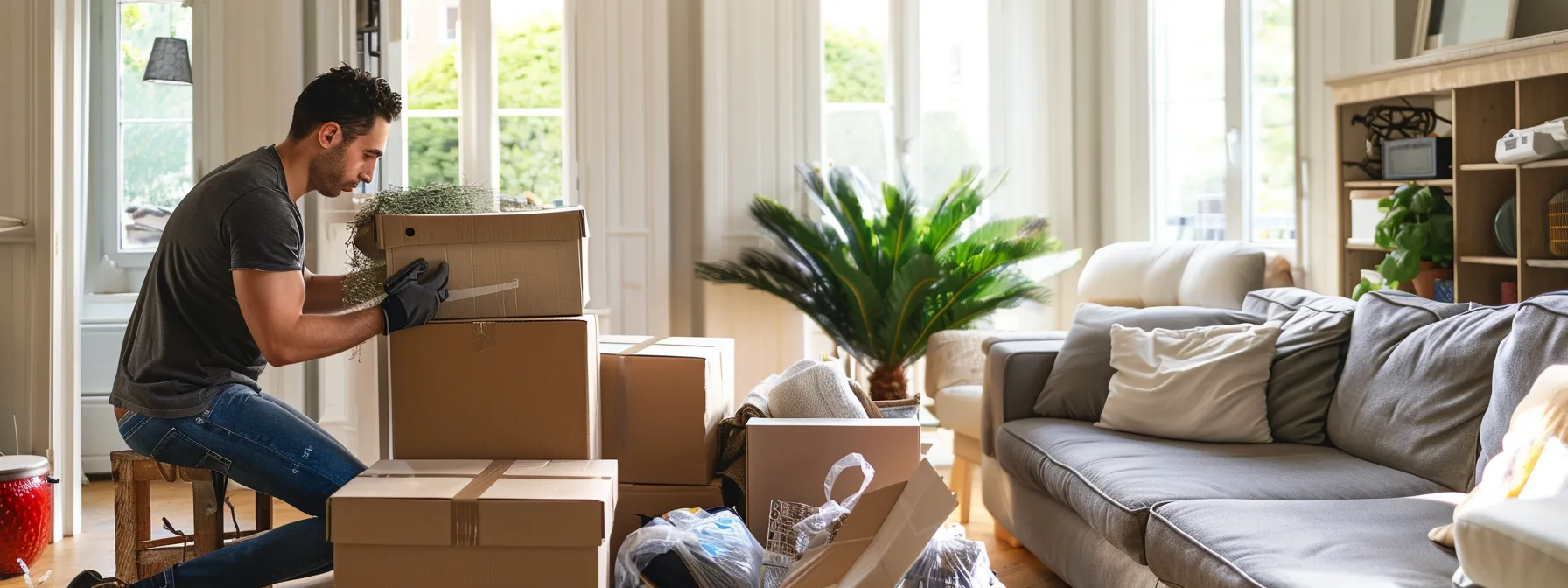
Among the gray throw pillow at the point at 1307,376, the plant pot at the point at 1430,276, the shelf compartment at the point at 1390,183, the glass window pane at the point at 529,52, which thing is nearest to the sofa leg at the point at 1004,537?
the gray throw pillow at the point at 1307,376

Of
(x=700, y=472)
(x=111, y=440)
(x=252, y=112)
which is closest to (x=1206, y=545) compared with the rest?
(x=700, y=472)

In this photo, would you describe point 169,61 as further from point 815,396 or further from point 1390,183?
point 1390,183

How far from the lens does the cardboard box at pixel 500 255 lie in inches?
84.3

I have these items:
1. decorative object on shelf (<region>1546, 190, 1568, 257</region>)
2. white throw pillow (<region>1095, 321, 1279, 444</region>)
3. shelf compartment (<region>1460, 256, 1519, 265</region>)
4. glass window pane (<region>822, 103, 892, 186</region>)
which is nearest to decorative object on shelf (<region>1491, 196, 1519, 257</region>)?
shelf compartment (<region>1460, 256, 1519, 265</region>)

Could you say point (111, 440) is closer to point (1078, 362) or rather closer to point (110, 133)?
point (110, 133)

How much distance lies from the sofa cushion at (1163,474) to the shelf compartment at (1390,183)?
40.0 inches

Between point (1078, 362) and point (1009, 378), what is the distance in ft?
0.60

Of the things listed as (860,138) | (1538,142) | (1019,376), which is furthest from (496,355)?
(860,138)

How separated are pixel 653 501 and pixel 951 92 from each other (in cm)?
286

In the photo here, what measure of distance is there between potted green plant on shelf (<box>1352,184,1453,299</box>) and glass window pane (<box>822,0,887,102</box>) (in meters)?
2.11

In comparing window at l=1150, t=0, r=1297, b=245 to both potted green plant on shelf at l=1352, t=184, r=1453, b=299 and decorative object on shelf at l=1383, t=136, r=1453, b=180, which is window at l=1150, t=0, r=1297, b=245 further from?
potted green plant on shelf at l=1352, t=184, r=1453, b=299

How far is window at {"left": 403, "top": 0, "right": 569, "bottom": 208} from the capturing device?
4.47 m

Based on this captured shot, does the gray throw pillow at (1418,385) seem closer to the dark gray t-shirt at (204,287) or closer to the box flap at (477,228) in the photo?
the box flap at (477,228)

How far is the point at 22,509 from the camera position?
126 inches
